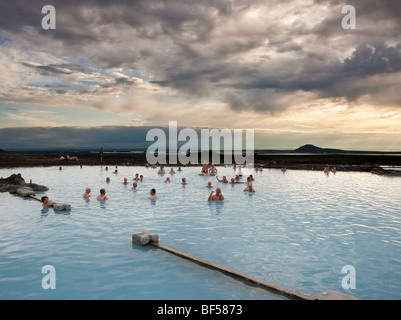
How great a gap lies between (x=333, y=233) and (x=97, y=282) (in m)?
8.81

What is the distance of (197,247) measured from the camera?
→ 9039 mm

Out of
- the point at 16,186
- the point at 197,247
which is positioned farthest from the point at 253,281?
the point at 16,186

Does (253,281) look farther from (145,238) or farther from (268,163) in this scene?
(268,163)

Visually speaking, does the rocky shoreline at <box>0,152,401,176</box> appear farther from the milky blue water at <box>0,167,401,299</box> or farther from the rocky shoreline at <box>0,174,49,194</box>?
the milky blue water at <box>0,167,401,299</box>

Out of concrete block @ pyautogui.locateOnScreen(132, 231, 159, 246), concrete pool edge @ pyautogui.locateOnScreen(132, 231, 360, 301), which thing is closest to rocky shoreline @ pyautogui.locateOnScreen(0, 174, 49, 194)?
concrete block @ pyautogui.locateOnScreen(132, 231, 159, 246)

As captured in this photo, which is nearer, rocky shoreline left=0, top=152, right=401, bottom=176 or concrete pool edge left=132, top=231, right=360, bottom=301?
concrete pool edge left=132, top=231, right=360, bottom=301

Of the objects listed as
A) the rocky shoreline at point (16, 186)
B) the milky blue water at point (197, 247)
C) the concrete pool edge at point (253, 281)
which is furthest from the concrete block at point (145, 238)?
the rocky shoreline at point (16, 186)

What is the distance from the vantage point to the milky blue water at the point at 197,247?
20.6 feet

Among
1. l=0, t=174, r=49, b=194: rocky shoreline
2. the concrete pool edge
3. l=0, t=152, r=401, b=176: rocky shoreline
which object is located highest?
l=0, t=152, r=401, b=176: rocky shoreline

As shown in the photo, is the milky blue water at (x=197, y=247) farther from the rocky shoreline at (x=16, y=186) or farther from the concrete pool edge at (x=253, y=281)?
the rocky shoreline at (x=16, y=186)

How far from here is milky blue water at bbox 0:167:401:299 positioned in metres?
6.27

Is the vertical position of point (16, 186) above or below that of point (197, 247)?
above
